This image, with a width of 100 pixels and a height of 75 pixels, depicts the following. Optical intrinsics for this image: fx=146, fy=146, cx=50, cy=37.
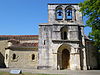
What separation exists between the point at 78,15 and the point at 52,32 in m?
5.73

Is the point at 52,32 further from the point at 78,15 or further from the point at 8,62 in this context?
the point at 8,62

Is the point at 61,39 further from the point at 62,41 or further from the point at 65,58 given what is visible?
the point at 65,58

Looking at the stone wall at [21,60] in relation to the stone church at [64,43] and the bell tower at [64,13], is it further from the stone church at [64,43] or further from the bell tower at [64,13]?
the bell tower at [64,13]

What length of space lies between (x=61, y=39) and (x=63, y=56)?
10.2 ft

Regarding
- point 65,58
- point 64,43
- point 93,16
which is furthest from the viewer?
point 65,58

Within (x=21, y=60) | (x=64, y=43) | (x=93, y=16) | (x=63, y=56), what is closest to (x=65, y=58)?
(x=63, y=56)

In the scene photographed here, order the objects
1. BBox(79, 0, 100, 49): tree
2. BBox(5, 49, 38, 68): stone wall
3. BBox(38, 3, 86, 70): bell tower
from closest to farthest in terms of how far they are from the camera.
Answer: BBox(79, 0, 100, 49): tree < BBox(38, 3, 86, 70): bell tower < BBox(5, 49, 38, 68): stone wall

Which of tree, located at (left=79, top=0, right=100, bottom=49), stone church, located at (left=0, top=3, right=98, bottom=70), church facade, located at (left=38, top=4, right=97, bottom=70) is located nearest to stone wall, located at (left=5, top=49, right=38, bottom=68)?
stone church, located at (left=0, top=3, right=98, bottom=70)

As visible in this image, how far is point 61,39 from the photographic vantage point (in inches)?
974

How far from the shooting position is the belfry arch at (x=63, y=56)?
950 inches

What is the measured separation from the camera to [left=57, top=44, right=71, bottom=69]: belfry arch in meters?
24.1

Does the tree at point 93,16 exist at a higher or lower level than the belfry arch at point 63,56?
higher

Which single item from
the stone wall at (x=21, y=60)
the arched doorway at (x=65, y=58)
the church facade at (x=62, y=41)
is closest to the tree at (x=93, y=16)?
the church facade at (x=62, y=41)

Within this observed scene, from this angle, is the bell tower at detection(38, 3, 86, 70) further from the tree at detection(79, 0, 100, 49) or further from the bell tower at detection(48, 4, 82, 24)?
the tree at detection(79, 0, 100, 49)
